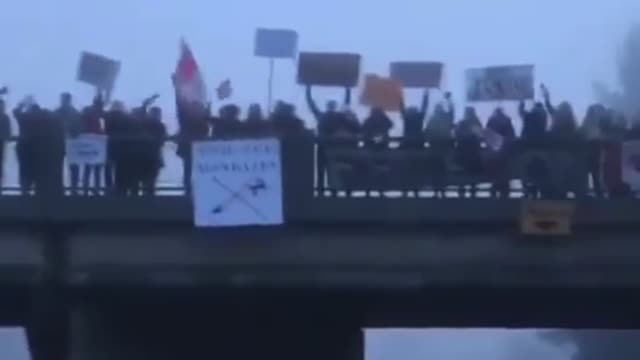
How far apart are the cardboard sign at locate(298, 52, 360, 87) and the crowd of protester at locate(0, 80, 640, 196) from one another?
1.47ft

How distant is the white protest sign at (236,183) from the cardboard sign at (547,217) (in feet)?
9.45

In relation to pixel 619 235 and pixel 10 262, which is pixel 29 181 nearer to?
pixel 10 262

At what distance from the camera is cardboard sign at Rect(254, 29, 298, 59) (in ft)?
90.6

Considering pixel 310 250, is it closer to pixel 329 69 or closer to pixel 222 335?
pixel 329 69

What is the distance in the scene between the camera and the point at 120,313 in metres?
29.0

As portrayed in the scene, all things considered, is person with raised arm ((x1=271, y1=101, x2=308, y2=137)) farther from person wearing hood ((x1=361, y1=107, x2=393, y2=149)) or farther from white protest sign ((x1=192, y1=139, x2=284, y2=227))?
person wearing hood ((x1=361, y1=107, x2=393, y2=149))

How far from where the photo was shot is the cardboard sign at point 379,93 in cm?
2703

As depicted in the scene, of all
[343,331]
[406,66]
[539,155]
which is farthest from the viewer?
[343,331]

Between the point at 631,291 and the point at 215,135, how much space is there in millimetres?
5352

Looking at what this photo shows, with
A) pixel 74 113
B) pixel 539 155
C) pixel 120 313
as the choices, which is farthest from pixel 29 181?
pixel 539 155

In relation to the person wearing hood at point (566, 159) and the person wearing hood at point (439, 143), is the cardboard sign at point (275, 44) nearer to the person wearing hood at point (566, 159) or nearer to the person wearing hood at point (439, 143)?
the person wearing hood at point (439, 143)

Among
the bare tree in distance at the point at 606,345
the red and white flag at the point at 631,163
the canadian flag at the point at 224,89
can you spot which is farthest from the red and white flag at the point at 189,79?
the bare tree in distance at the point at 606,345

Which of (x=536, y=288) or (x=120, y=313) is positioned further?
(x=120, y=313)

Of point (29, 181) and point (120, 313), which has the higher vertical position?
point (29, 181)
